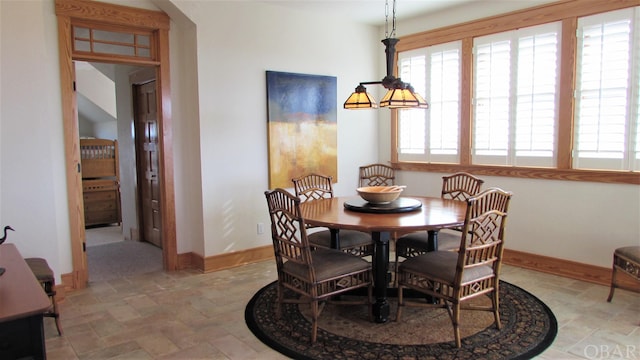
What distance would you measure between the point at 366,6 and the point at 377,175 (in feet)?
6.11

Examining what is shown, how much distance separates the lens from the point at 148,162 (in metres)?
5.25

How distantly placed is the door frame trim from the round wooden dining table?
65.1 inches

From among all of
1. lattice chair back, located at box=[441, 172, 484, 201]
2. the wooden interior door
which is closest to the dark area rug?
lattice chair back, located at box=[441, 172, 484, 201]

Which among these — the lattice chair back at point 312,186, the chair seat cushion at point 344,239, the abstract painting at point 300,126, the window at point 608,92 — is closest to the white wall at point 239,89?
the abstract painting at point 300,126

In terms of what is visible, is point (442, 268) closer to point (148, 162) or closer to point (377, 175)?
point (377, 175)

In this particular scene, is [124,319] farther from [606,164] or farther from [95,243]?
[606,164]

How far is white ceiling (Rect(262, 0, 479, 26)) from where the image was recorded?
14.8ft

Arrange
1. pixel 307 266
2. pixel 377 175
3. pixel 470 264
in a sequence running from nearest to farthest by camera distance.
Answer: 1. pixel 470 264
2. pixel 307 266
3. pixel 377 175

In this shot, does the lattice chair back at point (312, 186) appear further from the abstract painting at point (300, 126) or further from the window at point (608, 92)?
the window at point (608, 92)

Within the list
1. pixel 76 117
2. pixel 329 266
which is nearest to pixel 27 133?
pixel 76 117

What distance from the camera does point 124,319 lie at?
317 centimetres

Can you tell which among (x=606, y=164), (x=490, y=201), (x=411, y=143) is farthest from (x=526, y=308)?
(x=411, y=143)

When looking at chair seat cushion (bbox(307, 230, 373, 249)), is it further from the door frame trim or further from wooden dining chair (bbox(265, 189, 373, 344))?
the door frame trim

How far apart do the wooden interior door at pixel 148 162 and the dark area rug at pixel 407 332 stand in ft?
7.74
